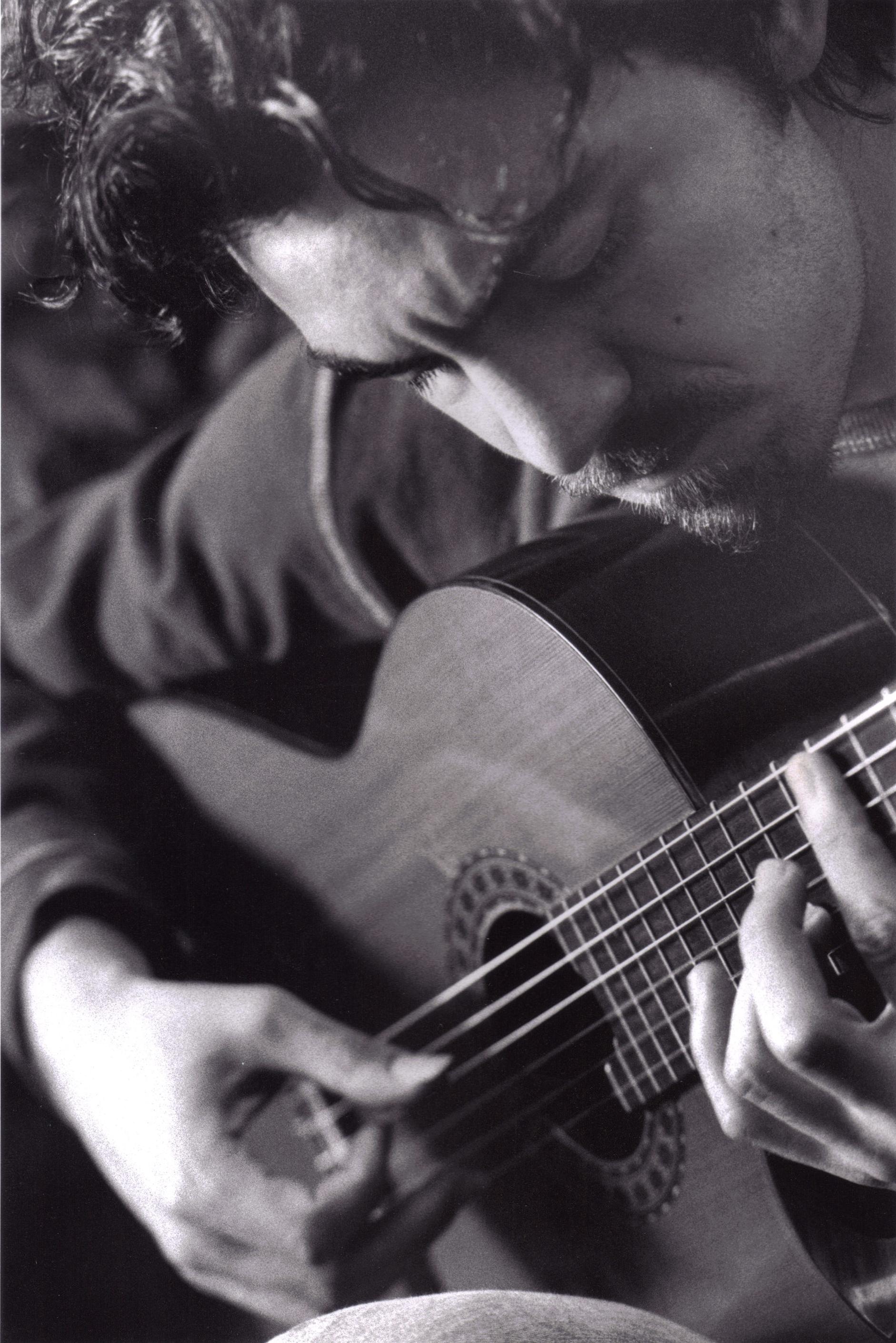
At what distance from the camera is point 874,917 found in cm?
61

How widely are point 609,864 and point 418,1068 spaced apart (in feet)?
0.67

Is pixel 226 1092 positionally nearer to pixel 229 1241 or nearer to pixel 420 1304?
pixel 229 1241

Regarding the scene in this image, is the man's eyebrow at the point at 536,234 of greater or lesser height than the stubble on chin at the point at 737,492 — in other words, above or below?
above

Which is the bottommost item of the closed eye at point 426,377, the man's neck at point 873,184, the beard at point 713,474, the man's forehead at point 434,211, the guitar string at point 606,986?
the guitar string at point 606,986

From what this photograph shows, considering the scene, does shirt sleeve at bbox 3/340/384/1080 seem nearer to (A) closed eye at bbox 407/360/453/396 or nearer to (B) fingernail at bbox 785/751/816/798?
(A) closed eye at bbox 407/360/453/396

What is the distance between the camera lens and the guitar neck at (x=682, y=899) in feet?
2.04

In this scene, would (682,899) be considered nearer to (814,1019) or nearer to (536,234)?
(814,1019)

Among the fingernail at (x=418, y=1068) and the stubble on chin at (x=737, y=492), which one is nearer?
the stubble on chin at (x=737, y=492)

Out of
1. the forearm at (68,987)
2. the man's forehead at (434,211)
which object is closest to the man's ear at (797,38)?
the man's forehead at (434,211)

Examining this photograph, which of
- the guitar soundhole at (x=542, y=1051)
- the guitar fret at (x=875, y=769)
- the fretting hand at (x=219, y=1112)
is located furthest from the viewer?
the fretting hand at (x=219, y=1112)

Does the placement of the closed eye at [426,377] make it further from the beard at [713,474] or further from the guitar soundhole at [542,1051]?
the guitar soundhole at [542,1051]

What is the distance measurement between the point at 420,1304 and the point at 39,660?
1.69 ft

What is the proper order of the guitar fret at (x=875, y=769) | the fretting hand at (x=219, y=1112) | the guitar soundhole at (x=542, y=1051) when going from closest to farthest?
1. the guitar fret at (x=875, y=769)
2. the guitar soundhole at (x=542, y=1051)
3. the fretting hand at (x=219, y=1112)

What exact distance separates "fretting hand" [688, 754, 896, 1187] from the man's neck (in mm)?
226
